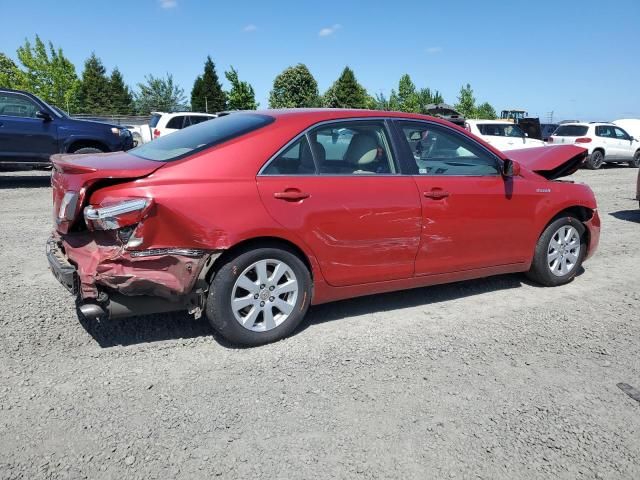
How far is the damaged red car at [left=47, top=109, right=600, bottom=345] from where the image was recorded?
323 cm

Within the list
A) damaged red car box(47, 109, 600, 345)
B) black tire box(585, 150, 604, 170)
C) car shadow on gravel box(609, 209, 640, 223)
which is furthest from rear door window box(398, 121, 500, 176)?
black tire box(585, 150, 604, 170)

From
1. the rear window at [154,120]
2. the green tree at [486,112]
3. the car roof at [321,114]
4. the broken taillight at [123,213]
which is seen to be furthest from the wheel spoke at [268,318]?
the green tree at [486,112]

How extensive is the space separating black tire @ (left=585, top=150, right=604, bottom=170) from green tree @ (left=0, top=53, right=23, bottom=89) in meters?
45.9

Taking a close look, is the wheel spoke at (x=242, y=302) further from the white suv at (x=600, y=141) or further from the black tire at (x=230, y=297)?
the white suv at (x=600, y=141)

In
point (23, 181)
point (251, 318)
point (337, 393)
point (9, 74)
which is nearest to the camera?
point (337, 393)

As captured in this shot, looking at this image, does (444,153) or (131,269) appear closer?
(131,269)

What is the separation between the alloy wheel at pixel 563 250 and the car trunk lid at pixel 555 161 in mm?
588

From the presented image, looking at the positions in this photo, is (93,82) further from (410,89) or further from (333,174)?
(333,174)

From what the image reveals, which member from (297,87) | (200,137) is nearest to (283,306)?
(200,137)

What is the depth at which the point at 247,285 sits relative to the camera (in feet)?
11.4

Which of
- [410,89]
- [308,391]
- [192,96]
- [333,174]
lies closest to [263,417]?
[308,391]

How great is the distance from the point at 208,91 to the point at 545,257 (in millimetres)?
49428

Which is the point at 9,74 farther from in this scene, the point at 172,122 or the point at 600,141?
the point at 600,141

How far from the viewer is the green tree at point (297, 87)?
37250mm
